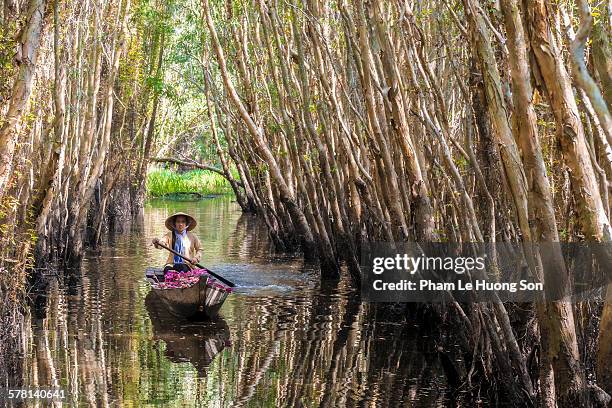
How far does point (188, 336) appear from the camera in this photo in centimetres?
1276

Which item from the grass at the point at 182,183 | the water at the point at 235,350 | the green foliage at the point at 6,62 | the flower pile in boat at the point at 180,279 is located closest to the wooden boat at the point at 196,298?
the flower pile in boat at the point at 180,279

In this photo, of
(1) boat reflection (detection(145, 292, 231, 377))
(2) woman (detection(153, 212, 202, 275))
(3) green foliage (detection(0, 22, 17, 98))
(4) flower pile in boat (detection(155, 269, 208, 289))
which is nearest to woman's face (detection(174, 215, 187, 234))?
(2) woman (detection(153, 212, 202, 275))

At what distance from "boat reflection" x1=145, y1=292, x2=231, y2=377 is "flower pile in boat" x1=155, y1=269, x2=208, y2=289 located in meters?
0.28

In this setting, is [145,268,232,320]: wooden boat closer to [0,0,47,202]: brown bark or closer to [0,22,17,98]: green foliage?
[0,22,17,98]: green foliage

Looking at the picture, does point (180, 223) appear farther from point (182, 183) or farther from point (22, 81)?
point (182, 183)

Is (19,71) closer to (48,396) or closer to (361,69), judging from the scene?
(48,396)

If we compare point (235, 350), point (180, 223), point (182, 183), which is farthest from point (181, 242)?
point (182, 183)

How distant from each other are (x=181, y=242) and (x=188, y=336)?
7.88 feet

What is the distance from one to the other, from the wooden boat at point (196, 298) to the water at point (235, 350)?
0.18 m

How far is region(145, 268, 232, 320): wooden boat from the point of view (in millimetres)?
13227

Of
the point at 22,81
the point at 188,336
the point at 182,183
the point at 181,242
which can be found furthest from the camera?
the point at 182,183

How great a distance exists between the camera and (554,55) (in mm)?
6008

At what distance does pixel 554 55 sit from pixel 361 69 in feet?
21.2

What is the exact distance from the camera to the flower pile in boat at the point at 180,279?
13.5 meters
